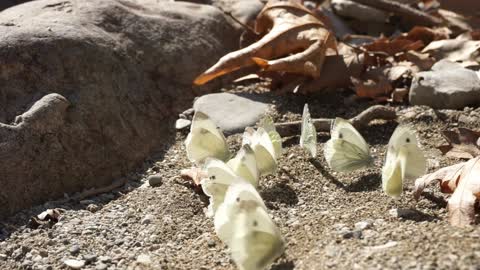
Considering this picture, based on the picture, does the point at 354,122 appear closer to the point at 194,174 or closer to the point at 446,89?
the point at 446,89

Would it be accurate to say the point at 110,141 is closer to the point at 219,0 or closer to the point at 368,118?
the point at 368,118

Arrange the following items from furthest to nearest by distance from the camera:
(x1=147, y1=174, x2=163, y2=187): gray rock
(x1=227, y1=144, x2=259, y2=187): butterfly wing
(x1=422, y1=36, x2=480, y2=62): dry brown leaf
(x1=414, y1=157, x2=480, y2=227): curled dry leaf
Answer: (x1=422, y1=36, x2=480, y2=62): dry brown leaf → (x1=147, y1=174, x2=163, y2=187): gray rock → (x1=227, y1=144, x2=259, y2=187): butterfly wing → (x1=414, y1=157, x2=480, y2=227): curled dry leaf

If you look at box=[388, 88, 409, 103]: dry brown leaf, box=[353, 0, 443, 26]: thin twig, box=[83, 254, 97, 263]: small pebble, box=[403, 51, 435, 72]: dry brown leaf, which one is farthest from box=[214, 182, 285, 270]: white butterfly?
box=[353, 0, 443, 26]: thin twig

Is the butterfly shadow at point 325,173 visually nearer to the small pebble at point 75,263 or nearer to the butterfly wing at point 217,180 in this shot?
the butterfly wing at point 217,180

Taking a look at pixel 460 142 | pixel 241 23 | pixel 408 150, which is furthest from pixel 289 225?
pixel 241 23

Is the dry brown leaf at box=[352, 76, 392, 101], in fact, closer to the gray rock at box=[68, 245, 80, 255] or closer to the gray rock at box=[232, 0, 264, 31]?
the gray rock at box=[232, 0, 264, 31]

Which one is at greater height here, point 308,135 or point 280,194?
point 308,135

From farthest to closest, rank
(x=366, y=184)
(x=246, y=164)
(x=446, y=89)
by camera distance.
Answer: (x=446, y=89)
(x=366, y=184)
(x=246, y=164)

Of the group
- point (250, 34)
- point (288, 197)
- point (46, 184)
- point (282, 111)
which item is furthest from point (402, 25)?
point (46, 184)
